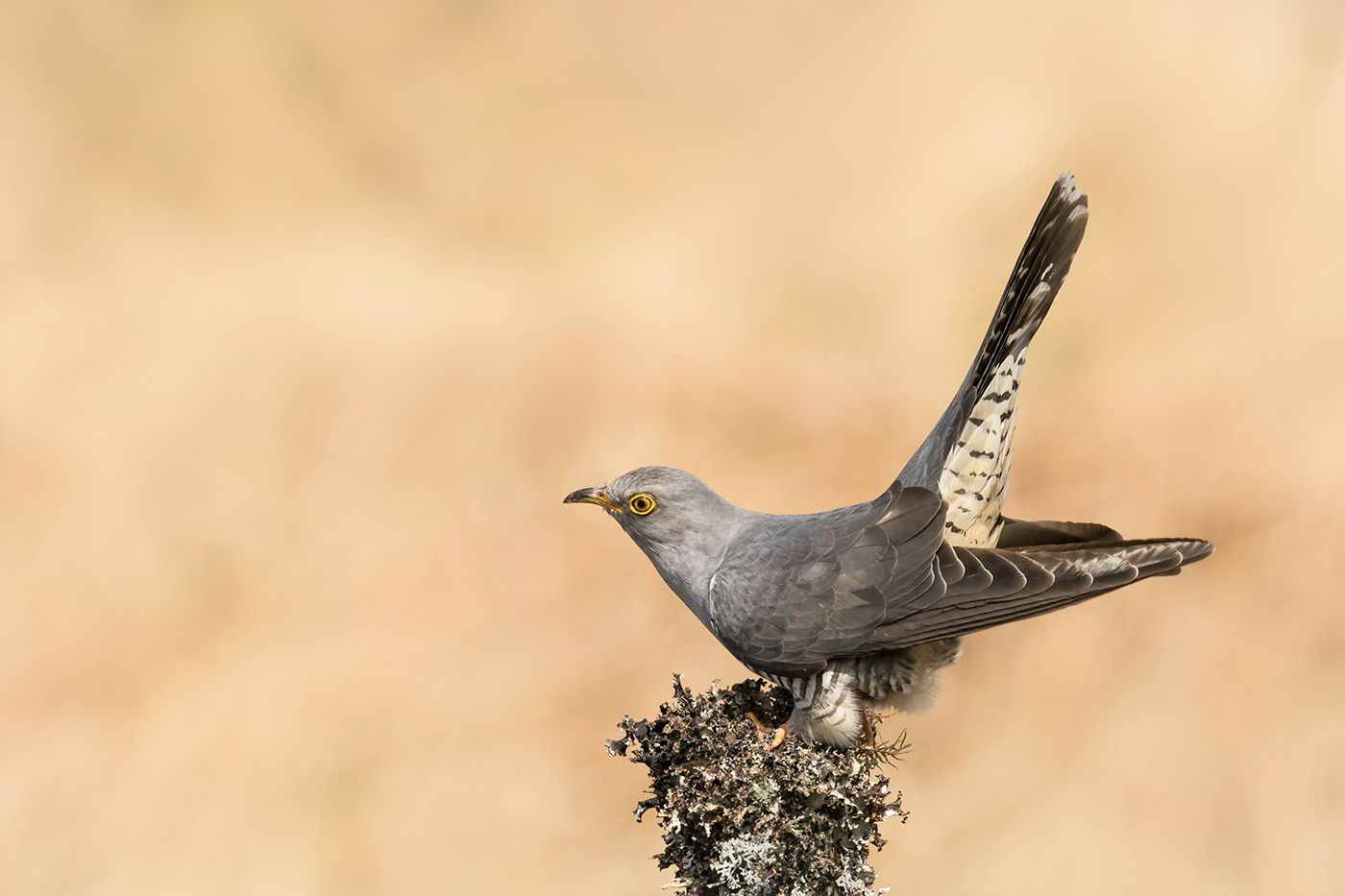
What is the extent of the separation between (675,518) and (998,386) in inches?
27.3

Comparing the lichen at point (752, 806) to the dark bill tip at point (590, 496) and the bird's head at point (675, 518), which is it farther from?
the dark bill tip at point (590, 496)

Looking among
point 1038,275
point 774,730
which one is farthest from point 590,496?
point 1038,275

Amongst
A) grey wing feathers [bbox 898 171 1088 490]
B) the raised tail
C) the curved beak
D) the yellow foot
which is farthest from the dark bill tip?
grey wing feathers [bbox 898 171 1088 490]

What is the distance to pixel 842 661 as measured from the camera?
1898 mm

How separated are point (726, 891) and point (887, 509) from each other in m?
0.79

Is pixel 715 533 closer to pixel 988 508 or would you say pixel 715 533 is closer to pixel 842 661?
pixel 842 661

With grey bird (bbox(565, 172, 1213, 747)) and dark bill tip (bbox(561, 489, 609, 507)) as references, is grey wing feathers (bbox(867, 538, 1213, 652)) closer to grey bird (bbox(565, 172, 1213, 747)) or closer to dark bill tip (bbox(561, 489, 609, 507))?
grey bird (bbox(565, 172, 1213, 747))

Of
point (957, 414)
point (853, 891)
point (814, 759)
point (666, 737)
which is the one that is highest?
point (957, 414)

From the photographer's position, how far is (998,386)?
1.79m

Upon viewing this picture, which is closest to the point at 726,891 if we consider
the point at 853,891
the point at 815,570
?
the point at 853,891

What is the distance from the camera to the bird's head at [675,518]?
2.04 m

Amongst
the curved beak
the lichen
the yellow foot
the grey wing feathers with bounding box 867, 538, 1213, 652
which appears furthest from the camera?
the curved beak

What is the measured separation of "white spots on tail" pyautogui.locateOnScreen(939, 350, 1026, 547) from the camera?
1794 millimetres

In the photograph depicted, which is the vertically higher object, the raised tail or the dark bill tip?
the dark bill tip
